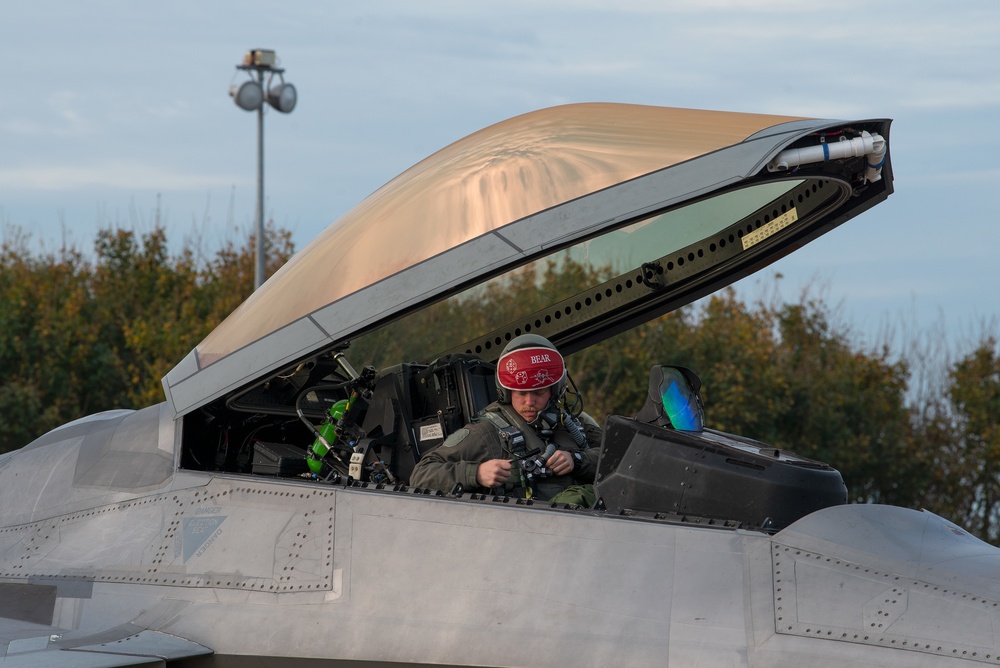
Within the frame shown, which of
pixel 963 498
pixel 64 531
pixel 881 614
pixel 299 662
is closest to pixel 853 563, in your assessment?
pixel 881 614

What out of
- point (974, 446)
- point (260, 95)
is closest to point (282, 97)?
point (260, 95)

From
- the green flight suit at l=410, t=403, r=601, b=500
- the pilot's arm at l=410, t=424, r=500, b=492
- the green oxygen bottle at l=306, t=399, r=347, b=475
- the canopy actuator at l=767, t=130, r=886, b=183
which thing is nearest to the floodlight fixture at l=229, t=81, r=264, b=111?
the green oxygen bottle at l=306, t=399, r=347, b=475

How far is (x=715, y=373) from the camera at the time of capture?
16328 mm

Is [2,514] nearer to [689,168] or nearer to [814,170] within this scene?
[689,168]

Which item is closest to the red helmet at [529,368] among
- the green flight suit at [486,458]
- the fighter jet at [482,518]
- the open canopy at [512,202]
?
the green flight suit at [486,458]

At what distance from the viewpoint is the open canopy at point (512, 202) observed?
13.6 ft

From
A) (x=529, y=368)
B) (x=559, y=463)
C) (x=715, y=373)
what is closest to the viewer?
(x=559, y=463)

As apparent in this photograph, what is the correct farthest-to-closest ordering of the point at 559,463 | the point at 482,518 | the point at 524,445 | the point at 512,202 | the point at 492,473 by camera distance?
1. the point at 524,445
2. the point at 559,463
3. the point at 492,473
4. the point at 512,202
5. the point at 482,518

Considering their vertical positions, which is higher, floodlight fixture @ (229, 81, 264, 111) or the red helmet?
floodlight fixture @ (229, 81, 264, 111)

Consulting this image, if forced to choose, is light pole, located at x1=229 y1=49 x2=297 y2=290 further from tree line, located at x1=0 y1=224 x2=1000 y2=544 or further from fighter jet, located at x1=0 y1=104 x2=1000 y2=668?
fighter jet, located at x1=0 y1=104 x2=1000 y2=668

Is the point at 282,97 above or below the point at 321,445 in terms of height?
above

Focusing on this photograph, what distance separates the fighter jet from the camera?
3.83 metres

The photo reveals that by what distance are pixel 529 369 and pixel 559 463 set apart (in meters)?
0.56

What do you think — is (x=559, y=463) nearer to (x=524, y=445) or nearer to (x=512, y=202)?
(x=524, y=445)
